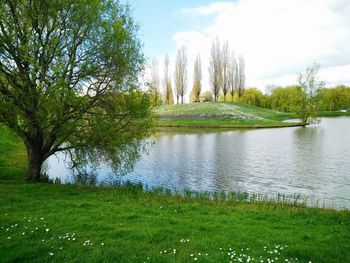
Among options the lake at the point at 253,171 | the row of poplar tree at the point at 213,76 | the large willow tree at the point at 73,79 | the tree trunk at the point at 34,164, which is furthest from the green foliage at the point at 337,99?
the tree trunk at the point at 34,164

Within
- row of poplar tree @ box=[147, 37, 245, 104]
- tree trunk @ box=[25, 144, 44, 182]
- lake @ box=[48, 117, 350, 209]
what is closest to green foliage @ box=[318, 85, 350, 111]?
row of poplar tree @ box=[147, 37, 245, 104]

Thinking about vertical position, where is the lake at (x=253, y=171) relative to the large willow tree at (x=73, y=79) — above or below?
below

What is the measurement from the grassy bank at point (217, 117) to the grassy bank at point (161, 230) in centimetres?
5783

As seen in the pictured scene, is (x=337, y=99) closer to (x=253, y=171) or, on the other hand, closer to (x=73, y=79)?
(x=253, y=171)

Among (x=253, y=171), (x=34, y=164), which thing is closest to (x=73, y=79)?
(x=34, y=164)

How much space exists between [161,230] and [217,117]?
7129 cm

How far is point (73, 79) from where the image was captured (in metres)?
16.7

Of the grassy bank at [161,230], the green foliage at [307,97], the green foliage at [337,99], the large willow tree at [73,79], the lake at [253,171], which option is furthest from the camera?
the green foliage at [337,99]

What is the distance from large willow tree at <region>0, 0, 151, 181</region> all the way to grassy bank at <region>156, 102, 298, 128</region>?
172 ft

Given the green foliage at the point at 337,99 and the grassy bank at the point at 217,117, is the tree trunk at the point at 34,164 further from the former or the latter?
the green foliage at the point at 337,99

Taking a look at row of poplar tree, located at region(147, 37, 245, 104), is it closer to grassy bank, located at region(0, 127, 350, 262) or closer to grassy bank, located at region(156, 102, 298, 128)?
grassy bank, located at region(156, 102, 298, 128)

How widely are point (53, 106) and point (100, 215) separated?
22.4 feet

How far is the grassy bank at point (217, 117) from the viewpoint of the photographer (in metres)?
71.7

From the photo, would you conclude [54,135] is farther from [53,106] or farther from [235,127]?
[235,127]
